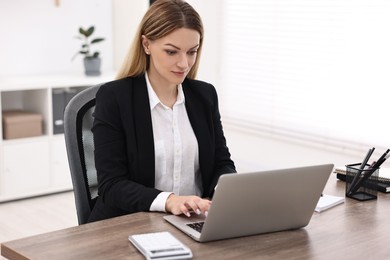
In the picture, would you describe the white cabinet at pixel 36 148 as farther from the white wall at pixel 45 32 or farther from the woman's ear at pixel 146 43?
the woman's ear at pixel 146 43

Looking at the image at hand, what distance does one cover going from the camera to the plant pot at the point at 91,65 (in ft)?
15.1

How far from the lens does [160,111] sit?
2.24m

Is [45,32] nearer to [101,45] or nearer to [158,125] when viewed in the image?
[101,45]

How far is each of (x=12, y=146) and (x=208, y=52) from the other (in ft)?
4.69

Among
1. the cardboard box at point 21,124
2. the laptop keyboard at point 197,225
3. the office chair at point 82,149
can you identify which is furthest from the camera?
the cardboard box at point 21,124

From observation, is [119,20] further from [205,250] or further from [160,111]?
[205,250]

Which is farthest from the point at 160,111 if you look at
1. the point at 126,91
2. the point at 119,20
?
the point at 119,20

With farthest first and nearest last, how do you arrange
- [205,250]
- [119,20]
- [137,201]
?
[119,20] → [137,201] → [205,250]

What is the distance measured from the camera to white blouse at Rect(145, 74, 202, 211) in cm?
220

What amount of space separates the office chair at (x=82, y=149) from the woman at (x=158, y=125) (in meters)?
0.06

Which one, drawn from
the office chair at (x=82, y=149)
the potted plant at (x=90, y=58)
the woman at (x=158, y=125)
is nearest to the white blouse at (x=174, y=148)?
the woman at (x=158, y=125)

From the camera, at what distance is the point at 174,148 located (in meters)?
2.22

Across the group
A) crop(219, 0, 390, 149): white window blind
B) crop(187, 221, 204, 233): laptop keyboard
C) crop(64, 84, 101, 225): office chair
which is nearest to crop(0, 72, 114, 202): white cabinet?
crop(219, 0, 390, 149): white window blind

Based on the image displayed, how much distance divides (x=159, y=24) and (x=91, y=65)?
2.56 m
